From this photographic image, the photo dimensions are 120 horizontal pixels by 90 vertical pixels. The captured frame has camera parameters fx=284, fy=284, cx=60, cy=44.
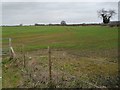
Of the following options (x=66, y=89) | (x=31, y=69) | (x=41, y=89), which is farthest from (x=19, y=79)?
(x=66, y=89)

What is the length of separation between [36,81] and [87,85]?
2386 millimetres

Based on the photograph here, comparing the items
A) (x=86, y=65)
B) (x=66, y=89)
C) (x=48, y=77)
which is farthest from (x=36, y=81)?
(x=86, y=65)

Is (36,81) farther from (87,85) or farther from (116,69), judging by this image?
(116,69)

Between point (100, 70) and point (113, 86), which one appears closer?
point (113, 86)

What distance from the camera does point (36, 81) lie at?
34.4 ft

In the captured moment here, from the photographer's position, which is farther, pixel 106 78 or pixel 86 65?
pixel 86 65

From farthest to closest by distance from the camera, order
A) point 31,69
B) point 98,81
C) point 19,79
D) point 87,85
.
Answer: point 31,69 → point 19,79 → point 98,81 → point 87,85

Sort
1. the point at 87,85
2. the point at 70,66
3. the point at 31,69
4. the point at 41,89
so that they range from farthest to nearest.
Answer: the point at 70,66 < the point at 31,69 < the point at 41,89 < the point at 87,85

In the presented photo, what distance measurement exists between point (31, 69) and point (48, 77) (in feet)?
8.53

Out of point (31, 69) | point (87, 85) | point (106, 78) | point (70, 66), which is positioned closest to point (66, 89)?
point (87, 85)

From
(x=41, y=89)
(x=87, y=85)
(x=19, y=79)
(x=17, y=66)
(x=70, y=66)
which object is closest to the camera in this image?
(x=87, y=85)

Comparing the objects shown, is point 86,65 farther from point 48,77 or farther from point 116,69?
point 48,77

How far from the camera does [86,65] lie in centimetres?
1475

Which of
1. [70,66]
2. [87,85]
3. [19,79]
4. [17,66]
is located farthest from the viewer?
[17,66]
